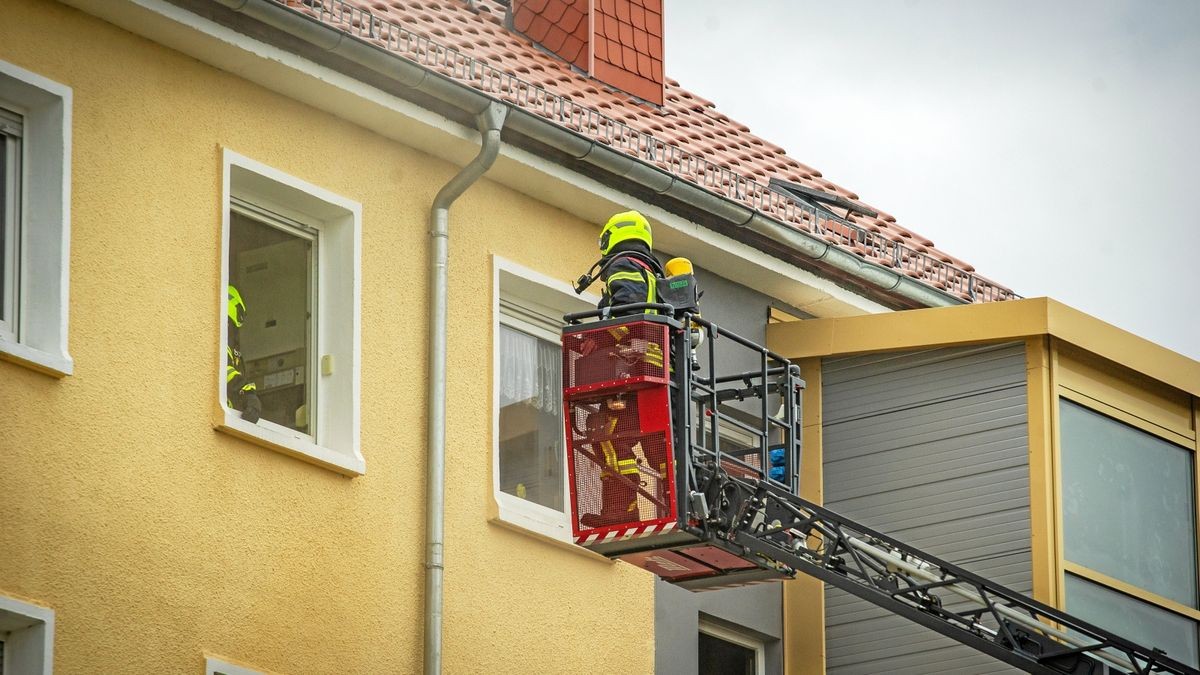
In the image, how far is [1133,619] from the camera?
1598 cm

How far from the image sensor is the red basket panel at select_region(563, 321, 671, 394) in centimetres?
1319

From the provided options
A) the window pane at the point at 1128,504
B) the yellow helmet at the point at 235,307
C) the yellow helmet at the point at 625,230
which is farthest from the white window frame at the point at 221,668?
the window pane at the point at 1128,504

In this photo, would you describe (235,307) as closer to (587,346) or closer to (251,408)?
(251,408)

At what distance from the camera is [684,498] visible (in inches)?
519

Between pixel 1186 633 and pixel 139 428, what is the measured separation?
7985 millimetres

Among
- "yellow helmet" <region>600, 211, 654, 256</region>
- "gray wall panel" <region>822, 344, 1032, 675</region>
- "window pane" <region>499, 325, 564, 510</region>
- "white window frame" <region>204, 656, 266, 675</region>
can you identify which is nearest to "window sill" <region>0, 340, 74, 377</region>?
"white window frame" <region>204, 656, 266, 675</region>

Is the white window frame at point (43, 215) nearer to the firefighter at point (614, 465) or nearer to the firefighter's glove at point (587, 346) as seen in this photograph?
the firefighter's glove at point (587, 346)

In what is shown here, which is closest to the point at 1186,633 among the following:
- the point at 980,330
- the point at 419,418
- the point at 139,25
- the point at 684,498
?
the point at 980,330

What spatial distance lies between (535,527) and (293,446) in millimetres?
2028

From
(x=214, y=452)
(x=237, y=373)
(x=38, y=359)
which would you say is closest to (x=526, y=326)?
(x=237, y=373)

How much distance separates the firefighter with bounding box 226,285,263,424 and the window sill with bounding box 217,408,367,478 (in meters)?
0.15

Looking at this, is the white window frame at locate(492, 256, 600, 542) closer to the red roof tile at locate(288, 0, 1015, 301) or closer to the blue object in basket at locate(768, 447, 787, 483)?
the red roof tile at locate(288, 0, 1015, 301)

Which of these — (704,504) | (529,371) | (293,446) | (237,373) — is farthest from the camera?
(529,371)

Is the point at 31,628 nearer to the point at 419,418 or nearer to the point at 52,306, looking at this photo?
the point at 52,306
